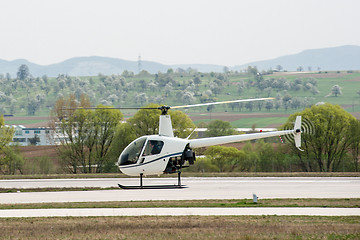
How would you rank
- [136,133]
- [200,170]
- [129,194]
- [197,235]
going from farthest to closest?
1. [136,133]
2. [200,170]
3. [129,194]
4. [197,235]

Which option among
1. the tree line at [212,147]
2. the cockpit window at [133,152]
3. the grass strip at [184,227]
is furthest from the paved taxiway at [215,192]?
the tree line at [212,147]

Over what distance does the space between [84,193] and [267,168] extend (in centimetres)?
3449

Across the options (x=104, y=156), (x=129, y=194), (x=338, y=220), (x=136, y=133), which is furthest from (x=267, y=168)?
(x=338, y=220)

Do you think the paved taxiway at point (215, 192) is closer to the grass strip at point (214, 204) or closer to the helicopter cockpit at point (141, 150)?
the grass strip at point (214, 204)

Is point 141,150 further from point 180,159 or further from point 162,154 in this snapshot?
point 180,159

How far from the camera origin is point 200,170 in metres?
64.0

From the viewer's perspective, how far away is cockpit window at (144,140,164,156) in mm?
32094

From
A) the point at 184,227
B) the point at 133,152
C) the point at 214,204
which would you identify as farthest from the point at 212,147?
the point at 184,227

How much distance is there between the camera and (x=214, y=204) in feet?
88.2

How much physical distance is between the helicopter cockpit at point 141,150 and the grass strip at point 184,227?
9197mm

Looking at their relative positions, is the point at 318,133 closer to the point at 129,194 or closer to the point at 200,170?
the point at 200,170

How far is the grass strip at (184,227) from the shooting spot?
63.7 ft

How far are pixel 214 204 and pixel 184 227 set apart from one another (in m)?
6.08

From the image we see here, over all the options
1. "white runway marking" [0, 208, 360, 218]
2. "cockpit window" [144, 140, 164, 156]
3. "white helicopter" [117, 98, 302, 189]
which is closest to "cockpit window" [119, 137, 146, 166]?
"white helicopter" [117, 98, 302, 189]
